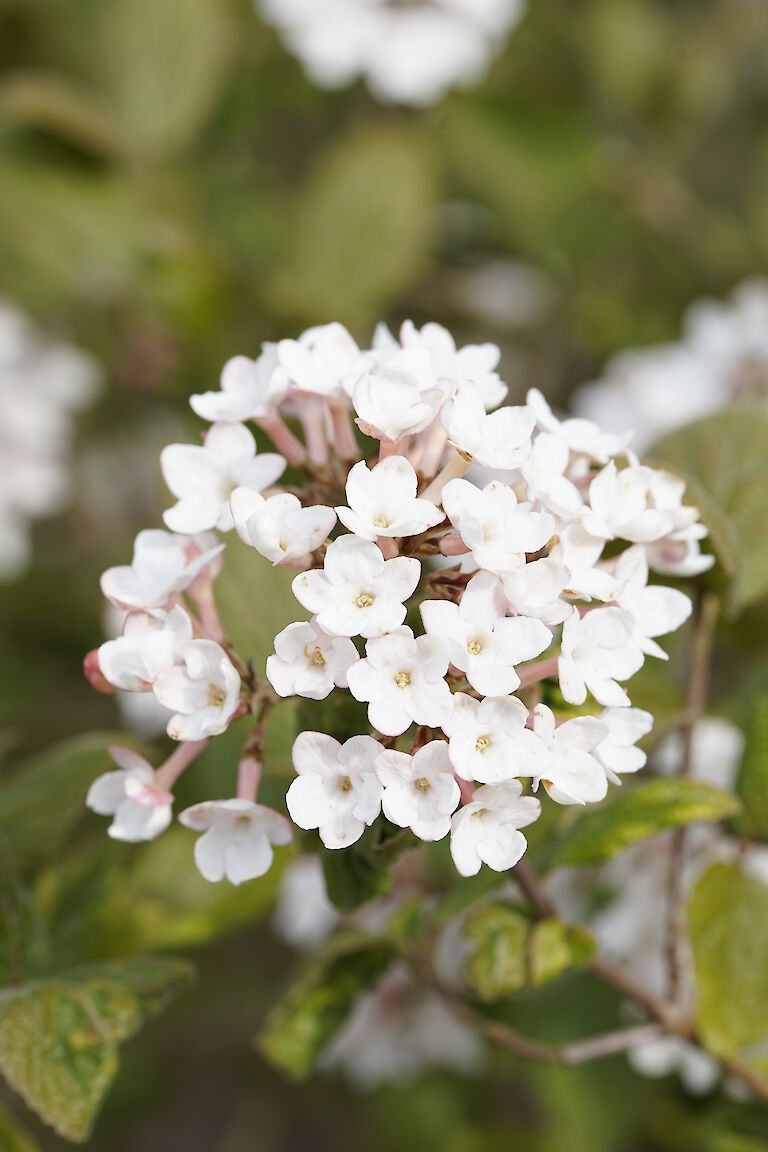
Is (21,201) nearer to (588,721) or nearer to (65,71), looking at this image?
(65,71)

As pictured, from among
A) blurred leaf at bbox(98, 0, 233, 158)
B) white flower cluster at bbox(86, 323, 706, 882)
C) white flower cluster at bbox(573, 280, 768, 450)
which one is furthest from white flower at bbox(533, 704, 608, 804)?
blurred leaf at bbox(98, 0, 233, 158)

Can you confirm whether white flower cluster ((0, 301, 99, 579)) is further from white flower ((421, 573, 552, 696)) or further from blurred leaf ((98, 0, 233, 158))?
white flower ((421, 573, 552, 696))

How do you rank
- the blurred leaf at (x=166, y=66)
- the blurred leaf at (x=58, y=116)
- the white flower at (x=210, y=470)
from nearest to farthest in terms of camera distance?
the white flower at (x=210, y=470)
the blurred leaf at (x=58, y=116)
the blurred leaf at (x=166, y=66)

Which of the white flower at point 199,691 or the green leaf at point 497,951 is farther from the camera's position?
the green leaf at point 497,951

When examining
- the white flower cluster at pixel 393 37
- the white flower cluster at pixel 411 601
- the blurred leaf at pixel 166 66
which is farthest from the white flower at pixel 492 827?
the blurred leaf at pixel 166 66

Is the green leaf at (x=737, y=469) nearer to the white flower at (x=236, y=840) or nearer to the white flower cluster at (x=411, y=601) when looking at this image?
the white flower cluster at (x=411, y=601)

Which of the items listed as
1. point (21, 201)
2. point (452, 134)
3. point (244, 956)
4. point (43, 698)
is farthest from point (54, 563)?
point (452, 134)
